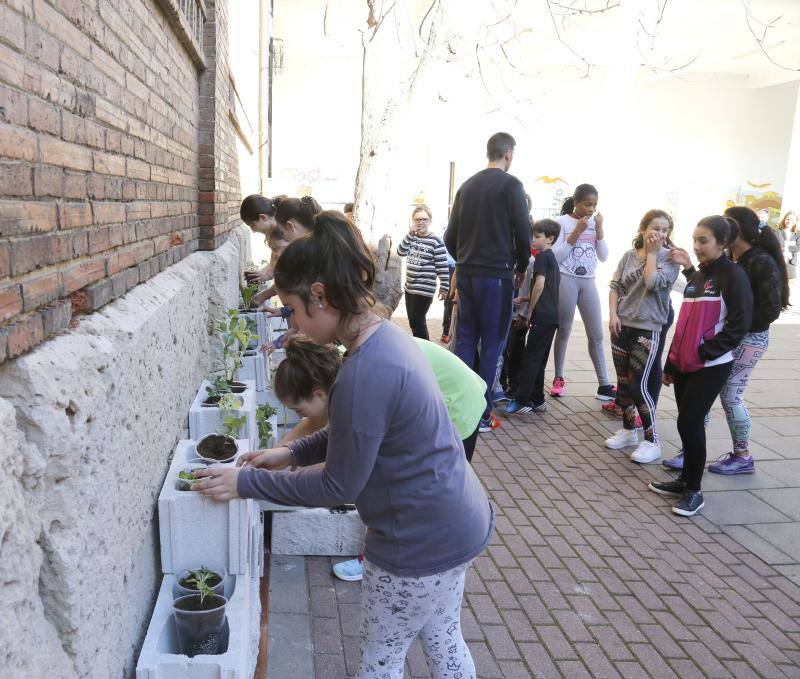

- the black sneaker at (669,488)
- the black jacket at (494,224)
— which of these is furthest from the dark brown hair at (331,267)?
the black sneaker at (669,488)

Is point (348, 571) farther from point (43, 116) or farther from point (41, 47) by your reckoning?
point (41, 47)

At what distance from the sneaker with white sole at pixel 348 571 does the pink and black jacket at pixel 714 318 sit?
7.86 feet

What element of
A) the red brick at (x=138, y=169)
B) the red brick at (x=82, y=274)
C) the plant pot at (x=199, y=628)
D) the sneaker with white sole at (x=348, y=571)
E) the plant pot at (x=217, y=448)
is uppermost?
the red brick at (x=138, y=169)

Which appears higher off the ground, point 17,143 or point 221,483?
point 17,143

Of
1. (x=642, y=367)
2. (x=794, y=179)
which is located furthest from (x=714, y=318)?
(x=794, y=179)

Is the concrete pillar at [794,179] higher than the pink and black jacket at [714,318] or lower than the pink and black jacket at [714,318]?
higher

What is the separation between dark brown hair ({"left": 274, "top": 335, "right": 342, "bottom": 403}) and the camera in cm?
288

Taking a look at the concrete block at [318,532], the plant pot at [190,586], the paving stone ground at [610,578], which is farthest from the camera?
the concrete block at [318,532]

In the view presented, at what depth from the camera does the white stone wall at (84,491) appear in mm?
1397

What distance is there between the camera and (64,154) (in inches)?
71.4

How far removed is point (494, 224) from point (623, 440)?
209cm

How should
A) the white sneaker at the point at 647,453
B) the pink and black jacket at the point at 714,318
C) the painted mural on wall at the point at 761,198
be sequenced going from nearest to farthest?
the pink and black jacket at the point at 714,318 < the white sneaker at the point at 647,453 < the painted mural on wall at the point at 761,198

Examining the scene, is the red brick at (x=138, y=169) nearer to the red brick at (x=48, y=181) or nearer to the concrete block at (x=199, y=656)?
the red brick at (x=48, y=181)

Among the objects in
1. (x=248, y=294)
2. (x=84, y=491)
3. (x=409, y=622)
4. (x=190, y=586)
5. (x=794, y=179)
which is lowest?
(x=190, y=586)
